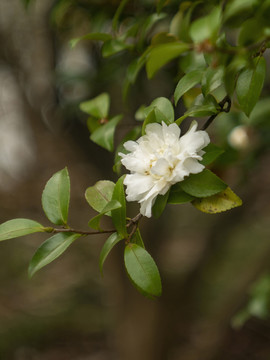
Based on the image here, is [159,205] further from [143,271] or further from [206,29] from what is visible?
[206,29]

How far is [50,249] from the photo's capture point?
0.52 m

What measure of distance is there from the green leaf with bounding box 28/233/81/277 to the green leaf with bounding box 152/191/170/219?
108 mm

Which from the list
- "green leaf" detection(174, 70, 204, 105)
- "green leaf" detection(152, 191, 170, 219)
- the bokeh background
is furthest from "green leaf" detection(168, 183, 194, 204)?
the bokeh background

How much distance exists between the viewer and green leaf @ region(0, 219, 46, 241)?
517 millimetres

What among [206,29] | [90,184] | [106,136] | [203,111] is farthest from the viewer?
[90,184]

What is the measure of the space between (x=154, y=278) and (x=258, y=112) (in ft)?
2.51

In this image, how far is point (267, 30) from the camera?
444mm

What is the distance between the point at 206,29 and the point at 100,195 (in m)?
0.26

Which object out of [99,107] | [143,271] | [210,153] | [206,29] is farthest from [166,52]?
[99,107]

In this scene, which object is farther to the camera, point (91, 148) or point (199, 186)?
point (91, 148)

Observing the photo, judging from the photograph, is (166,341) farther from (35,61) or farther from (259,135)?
(35,61)

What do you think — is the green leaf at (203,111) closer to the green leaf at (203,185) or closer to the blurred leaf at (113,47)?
the green leaf at (203,185)

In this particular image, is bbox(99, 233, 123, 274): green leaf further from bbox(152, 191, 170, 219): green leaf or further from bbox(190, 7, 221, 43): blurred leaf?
bbox(190, 7, 221, 43): blurred leaf

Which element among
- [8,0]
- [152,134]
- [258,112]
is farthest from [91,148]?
[152,134]
